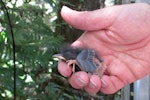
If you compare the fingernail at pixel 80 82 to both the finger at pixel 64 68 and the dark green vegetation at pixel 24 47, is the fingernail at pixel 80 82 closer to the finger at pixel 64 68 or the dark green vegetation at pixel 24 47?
the finger at pixel 64 68

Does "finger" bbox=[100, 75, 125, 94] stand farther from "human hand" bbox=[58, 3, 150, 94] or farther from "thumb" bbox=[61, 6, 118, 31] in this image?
"thumb" bbox=[61, 6, 118, 31]

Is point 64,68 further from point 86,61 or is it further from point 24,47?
point 24,47

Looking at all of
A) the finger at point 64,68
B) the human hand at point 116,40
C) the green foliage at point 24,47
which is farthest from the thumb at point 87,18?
the green foliage at point 24,47

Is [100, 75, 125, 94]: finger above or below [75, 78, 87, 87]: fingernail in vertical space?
below

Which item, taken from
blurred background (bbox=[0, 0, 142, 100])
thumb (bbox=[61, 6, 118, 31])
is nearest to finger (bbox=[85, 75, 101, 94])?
thumb (bbox=[61, 6, 118, 31])

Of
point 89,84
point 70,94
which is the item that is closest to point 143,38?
point 89,84
